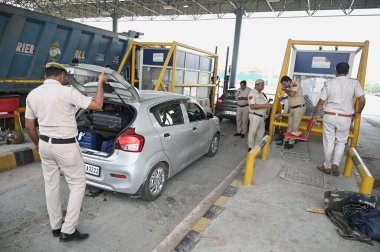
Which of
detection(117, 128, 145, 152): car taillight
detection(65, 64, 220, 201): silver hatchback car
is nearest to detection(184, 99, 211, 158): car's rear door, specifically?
detection(65, 64, 220, 201): silver hatchback car

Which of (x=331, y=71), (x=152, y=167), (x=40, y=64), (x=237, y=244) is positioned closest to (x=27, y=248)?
(x=152, y=167)

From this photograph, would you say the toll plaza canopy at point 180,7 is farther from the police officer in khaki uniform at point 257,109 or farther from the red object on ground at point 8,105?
the red object on ground at point 8,105

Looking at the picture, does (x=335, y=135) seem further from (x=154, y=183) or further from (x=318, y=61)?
(x=154, y=183)

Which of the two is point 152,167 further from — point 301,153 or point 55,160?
point 301,153

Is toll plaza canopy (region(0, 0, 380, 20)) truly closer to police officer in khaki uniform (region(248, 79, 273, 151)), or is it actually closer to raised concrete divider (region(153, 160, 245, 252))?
police officer in khaki uniform (region(248, 79, 273, 151))

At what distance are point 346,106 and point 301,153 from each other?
1.82m

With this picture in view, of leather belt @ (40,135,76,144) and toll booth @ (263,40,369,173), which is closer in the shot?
leather belt @ (40,135,76,144)

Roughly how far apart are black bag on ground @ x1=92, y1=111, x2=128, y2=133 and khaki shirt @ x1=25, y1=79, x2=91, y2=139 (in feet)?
3.75

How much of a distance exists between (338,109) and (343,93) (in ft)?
0.89

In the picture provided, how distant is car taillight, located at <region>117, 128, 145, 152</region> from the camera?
3.25 m

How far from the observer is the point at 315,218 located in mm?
3088

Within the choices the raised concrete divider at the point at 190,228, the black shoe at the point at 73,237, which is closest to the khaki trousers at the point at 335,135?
the raised concrete divider at the point at 190,228

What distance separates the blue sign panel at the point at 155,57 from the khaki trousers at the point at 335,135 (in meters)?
4.83

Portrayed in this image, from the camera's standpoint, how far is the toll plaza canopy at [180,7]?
16953 mm
